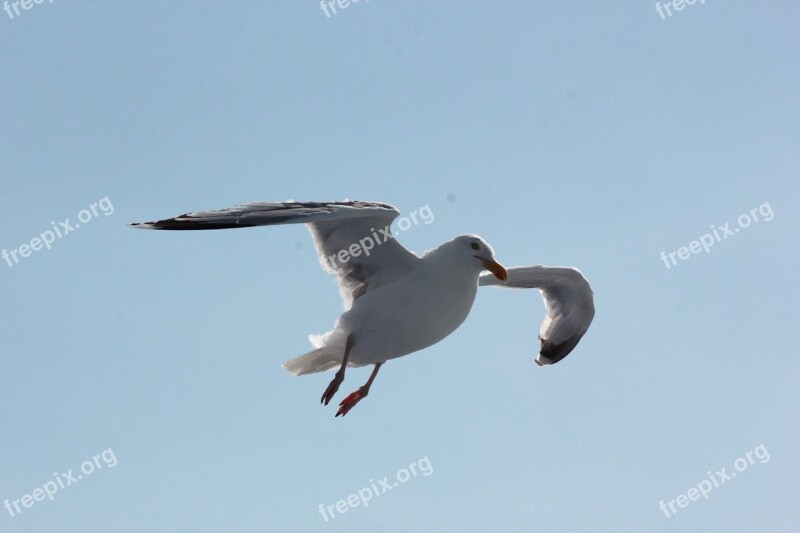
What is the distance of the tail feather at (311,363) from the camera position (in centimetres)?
1478

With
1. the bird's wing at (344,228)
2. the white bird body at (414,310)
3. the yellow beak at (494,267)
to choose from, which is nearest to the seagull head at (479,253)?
the yellow beak at (494,267)

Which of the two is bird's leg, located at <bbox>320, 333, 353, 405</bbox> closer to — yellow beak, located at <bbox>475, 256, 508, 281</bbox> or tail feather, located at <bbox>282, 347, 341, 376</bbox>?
tail feather, located at <bbox>282, 347, 341, 376</bbox>

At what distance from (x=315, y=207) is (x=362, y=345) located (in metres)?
2.12

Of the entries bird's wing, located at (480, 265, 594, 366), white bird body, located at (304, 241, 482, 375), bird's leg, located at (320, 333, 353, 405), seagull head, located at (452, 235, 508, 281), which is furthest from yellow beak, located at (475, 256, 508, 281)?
bird's wing, located at (480, 265, 594, 366)

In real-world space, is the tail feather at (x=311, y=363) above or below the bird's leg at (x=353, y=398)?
above

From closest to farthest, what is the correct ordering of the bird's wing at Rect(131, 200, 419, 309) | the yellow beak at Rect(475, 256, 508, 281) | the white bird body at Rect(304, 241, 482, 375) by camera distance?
the bird's wing at Rect(131, 200, 419, 309)
the white bird body at Rect(304, 241, 482, 375)
the yellow beak at Rect(475, 256, 508, 281)

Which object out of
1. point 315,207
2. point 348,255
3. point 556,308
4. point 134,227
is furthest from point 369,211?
point 556,308

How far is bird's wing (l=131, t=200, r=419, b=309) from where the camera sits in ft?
40.0

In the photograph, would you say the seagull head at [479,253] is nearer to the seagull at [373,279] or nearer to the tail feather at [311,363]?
the seagull at [373,279]

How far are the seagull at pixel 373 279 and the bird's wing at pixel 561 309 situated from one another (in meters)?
3.20

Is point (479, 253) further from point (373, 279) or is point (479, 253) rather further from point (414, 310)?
point (373, 279)

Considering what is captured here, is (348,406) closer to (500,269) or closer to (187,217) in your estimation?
(500,269)

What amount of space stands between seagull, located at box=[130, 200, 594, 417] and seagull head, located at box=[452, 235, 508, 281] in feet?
0.04

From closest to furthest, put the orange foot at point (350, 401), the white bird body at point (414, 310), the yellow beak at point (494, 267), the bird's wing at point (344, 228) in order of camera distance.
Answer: the bird's wing at point (344, 228), the white bird body at point (414, 310), the yellow beak at point (494, 267), the orange foot at point (350, 401)
